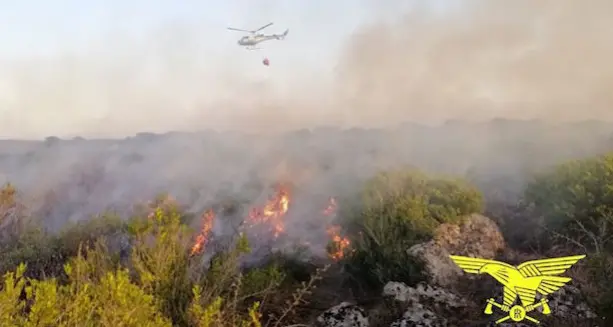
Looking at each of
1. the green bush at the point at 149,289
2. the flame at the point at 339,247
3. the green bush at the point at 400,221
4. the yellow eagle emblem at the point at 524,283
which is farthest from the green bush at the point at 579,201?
the green bush at the point at 149,289

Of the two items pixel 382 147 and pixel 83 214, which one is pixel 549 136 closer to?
pixel 382 147

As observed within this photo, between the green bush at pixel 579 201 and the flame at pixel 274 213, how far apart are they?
23.0 feet

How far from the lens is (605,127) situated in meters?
→ 27.1

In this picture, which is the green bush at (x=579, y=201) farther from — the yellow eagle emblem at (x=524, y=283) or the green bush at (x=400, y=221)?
the yellow eagle emblem at (x=524, y=283)

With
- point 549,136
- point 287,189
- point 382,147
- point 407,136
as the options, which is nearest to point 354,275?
point 287,189

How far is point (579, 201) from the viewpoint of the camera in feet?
39.4

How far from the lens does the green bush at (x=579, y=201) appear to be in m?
10.8

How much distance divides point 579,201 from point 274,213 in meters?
9.35

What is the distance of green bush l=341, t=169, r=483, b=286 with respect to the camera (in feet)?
34.1

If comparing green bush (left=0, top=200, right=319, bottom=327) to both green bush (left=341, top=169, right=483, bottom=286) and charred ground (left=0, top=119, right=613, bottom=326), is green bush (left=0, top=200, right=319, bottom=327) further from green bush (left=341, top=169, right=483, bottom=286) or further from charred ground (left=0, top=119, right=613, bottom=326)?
green bush (left=341, top=169, right=483, bottom=286)

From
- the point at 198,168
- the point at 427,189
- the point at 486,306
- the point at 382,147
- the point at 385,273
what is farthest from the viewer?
the point at 198,168

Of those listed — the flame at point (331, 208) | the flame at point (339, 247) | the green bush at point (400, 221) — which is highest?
the green bush at point (400, 221)

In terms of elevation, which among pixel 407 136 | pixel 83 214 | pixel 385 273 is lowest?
Answer: pixel 83 214

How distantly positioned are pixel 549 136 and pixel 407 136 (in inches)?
267
